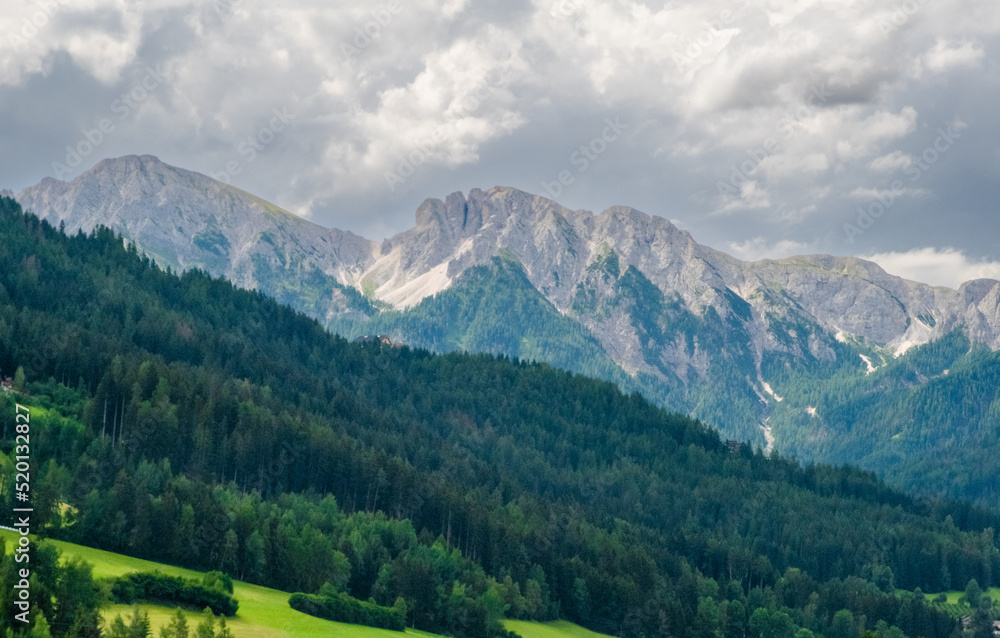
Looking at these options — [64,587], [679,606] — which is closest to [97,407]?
[64,587]

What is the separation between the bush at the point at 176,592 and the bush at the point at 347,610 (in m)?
14.1

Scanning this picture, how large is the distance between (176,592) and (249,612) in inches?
352

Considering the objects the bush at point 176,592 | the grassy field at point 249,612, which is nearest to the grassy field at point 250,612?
the grassy field at point 249,612

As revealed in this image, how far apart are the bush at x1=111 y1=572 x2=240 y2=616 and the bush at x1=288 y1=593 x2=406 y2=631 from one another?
1411 cm

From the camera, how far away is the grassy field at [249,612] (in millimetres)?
99750

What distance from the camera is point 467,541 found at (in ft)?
621

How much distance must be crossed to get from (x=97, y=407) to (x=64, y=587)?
86.7 metres

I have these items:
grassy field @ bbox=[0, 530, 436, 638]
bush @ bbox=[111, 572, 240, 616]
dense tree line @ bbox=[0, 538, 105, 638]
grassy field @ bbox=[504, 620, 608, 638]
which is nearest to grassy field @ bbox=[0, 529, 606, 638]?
grassy field @ bbox=[0, 530, 436, 638]

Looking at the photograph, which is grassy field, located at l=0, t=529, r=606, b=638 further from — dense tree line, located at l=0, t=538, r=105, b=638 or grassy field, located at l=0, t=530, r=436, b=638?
dense tree line, located at l=0, t=538, r=105, b=638

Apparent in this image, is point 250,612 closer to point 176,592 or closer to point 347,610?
point 176,592

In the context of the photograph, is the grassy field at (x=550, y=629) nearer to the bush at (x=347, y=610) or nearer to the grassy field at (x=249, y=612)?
the grassy field at (x=249, y=612)

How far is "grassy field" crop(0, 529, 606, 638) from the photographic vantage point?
327 feet

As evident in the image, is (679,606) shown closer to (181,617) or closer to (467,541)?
(467,541)

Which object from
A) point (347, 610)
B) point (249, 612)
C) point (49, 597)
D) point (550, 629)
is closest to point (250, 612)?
point (249, 612)
